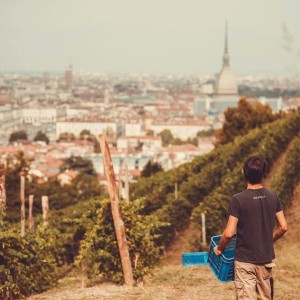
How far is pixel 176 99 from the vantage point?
7239 inches

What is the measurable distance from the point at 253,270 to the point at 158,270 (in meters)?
3.80

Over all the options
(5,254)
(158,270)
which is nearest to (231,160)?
(158,270)

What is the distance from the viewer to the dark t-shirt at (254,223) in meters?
3.34

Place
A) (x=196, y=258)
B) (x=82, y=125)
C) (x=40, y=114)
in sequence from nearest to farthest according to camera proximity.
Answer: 1. (x=196, y=258)
2. (x=82, y=125)
3. (x=40, y=114)

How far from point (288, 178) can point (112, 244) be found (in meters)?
4.29

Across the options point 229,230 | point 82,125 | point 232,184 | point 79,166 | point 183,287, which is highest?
point 229,230

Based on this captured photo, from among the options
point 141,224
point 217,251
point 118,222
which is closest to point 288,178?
point 141,224

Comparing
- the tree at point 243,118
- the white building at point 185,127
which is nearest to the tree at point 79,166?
the tree at point 243,118

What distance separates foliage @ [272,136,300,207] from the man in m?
6.15

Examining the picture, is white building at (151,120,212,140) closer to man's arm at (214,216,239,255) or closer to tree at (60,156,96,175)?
tree at (60,156,96,175)

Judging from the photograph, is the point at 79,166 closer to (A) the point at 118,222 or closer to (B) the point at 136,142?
(B) the point at 136,142

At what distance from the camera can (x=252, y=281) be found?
340 centimetres

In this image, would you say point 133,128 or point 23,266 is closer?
point 23,266

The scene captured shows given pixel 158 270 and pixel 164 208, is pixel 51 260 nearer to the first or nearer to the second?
pixel 158 270
